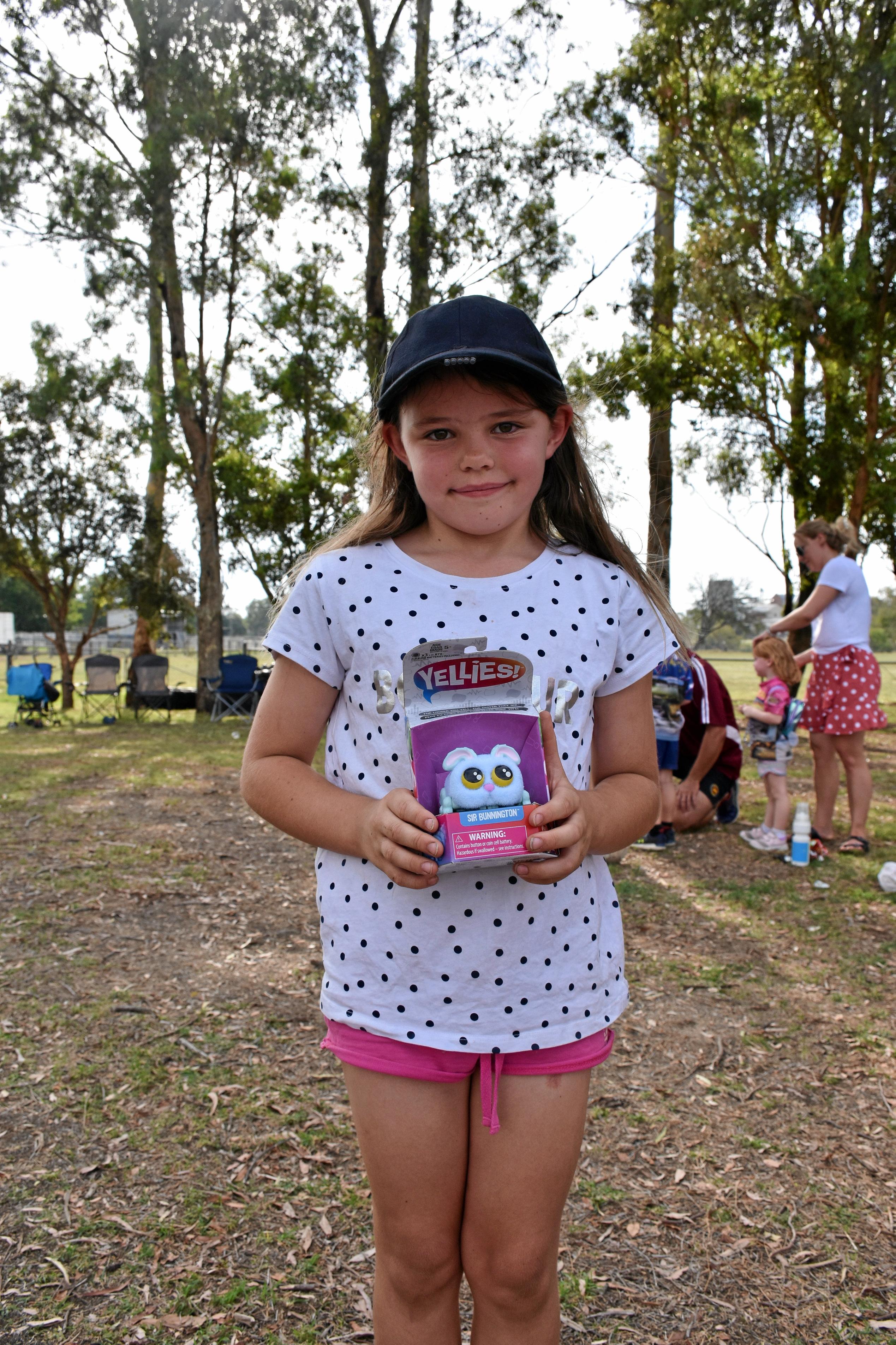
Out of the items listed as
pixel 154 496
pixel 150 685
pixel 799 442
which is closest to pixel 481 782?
pixel 799 442

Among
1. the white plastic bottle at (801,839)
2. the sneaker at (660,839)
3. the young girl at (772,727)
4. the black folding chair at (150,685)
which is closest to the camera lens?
the white plastic bottle at (801,839)

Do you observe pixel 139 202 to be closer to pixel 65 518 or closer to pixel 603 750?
pixel 65 518

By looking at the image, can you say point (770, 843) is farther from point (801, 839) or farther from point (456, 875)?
point (456, 875)

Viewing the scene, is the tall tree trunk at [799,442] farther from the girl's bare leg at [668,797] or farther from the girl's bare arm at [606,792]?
the girl's bare arm at [606,792]

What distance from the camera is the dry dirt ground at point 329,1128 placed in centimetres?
227

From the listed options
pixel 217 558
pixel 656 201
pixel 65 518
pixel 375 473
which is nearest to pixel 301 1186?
pixel 375 473

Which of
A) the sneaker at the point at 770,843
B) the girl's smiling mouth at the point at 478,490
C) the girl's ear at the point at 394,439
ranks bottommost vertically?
the sneaker at the point at 770,843

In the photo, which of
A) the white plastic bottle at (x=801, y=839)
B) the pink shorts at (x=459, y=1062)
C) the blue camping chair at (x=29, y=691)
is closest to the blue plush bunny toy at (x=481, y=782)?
the pink shorts at (x=459, y=1062)

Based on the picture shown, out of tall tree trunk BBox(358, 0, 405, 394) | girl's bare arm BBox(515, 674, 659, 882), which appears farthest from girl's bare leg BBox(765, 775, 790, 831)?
tall tree trunk BBox(358, 0, 405, 394)

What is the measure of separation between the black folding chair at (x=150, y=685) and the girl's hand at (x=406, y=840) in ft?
61.1

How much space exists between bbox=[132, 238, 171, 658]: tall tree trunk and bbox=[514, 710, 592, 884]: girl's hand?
17.4 metres

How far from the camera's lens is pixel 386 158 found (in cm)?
1376

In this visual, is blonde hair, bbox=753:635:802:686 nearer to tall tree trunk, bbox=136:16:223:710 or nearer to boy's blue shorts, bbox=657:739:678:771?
boy's blue shorts, bbox=657:739:678:771

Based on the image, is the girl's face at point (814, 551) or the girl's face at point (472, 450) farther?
the girl's face at point (814, 551)
